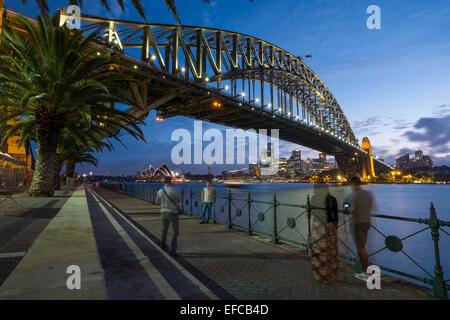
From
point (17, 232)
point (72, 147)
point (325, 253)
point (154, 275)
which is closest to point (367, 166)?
point (72, 147)

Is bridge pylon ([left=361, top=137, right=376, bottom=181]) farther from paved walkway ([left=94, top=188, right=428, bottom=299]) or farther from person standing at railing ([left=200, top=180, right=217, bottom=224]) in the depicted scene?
paved walkway ([left=94, top=188, right=428, bottom=299])

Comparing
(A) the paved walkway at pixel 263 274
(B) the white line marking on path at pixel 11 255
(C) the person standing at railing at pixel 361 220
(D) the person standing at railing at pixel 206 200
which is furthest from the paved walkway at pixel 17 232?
(C) the person standing at railing at pixel 361 220

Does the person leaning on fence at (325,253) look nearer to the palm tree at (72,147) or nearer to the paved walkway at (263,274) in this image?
the paved walkway at (263,274)

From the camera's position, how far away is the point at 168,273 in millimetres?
4699

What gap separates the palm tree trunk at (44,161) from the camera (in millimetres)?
13477

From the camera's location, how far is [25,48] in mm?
11438

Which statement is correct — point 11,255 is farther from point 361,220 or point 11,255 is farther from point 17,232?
point 361,220

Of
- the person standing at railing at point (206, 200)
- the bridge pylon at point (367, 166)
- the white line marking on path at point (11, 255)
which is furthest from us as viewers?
the bridge pylon at point (367, 166)

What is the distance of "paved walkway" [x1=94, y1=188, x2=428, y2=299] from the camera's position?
13.5 feet

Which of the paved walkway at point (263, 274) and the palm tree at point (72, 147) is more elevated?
the palm tree at point (72, 147)

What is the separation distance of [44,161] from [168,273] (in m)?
12.9

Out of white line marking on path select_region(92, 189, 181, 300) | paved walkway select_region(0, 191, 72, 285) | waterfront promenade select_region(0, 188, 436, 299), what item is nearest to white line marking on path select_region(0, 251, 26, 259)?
paved walkway select_region(0, 191, 72, 285)

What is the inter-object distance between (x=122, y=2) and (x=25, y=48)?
958 centimetres
